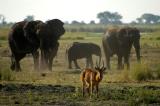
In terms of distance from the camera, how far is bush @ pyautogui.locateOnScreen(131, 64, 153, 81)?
78.8ft

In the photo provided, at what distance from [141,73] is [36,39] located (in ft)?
27.7

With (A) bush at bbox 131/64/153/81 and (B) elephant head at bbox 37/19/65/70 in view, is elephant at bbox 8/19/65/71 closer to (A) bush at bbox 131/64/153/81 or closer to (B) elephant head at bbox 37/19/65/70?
(B) elephant head at bbox 37/19/65/70

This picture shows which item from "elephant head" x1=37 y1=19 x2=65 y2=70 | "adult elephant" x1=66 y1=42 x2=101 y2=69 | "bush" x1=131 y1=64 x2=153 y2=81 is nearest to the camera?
"bush" x1=131 y1=64 x2=153 y2=81

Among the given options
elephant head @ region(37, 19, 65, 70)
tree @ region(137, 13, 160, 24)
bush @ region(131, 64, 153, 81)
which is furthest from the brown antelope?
tree @ region(137, 13, 160, 24)

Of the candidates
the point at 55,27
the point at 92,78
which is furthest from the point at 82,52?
the point at 92,78

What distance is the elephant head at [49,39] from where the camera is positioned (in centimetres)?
3022

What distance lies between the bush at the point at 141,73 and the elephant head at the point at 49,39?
675cm

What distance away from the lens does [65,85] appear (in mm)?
21625

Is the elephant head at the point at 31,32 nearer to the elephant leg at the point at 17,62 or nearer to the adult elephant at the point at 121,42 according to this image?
the elephant leg at the point at 17,62

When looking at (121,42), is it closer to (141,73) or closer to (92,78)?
(141,73)

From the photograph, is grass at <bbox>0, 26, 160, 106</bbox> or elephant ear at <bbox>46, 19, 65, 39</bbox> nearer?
grass at <bbox>0, 26, 160, 106</bbox>

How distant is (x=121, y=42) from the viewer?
32.6 m

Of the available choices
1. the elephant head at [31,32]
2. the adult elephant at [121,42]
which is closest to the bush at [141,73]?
the adult elephant at [121,42]

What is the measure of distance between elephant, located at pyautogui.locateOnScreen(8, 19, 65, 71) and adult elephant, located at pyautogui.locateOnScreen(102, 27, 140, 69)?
3475mm
